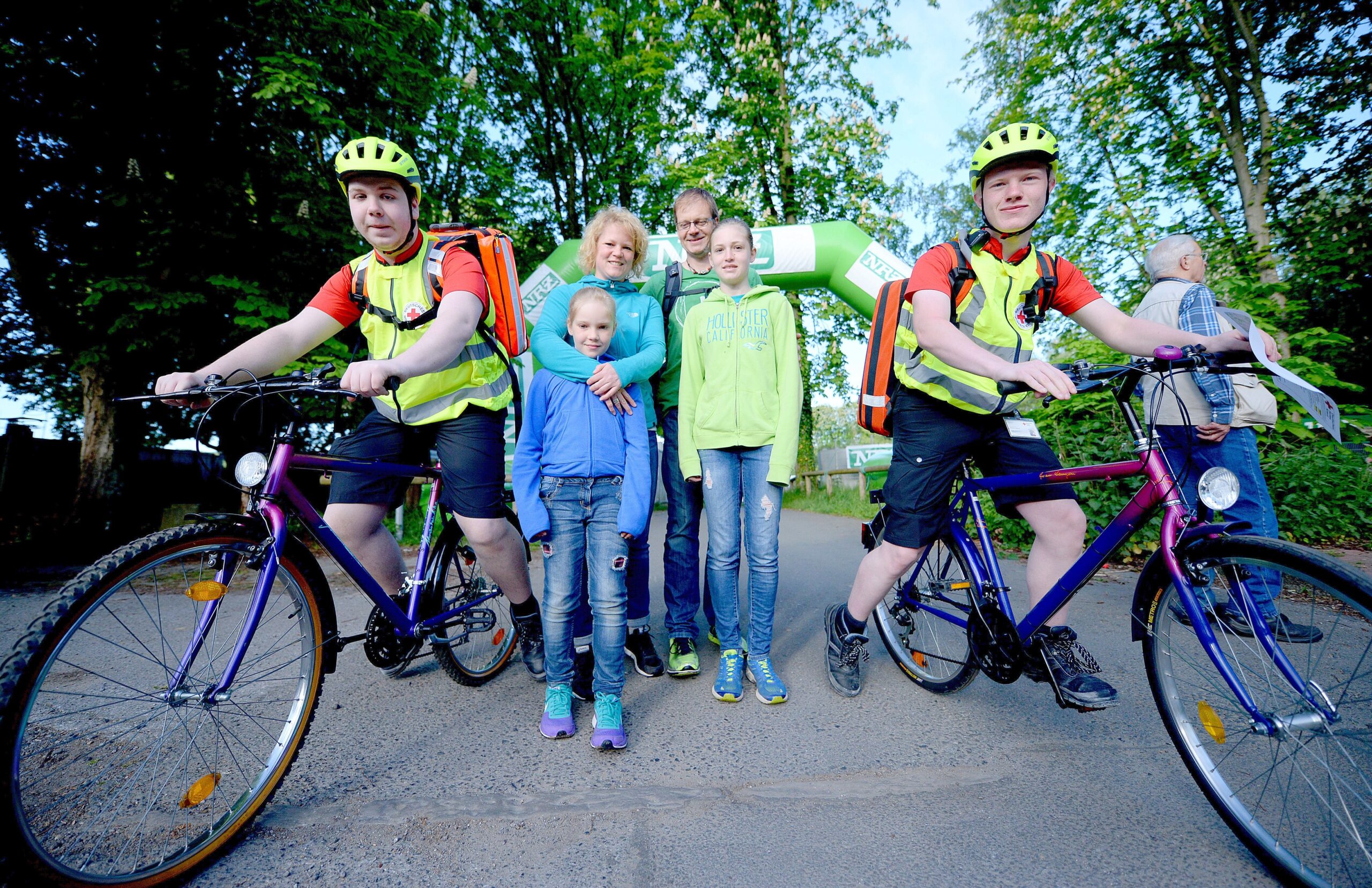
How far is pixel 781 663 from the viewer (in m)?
3.13

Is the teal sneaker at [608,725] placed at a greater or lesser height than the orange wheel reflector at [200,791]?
lesser

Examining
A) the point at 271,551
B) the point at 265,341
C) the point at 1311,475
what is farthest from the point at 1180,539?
the point at 1311,475

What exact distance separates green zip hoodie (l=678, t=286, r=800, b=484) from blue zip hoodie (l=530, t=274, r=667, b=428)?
173mm

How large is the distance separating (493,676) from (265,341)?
1.82 meters

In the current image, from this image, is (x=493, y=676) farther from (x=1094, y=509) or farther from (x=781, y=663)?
(x=1094, y=509)

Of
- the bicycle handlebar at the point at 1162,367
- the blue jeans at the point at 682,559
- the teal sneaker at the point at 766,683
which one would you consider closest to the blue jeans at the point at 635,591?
the blue jeans at the point at 682,559

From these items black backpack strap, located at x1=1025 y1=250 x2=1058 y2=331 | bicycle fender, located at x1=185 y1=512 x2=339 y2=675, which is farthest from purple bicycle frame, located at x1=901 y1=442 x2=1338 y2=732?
bicycle fender, located at x1=185 y1=512 x2=339 y2=675

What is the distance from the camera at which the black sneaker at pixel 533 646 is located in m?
2.83

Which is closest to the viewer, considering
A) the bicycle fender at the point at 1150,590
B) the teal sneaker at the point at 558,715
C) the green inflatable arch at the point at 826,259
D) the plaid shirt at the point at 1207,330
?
the bicycle fender at the point at 1150,590

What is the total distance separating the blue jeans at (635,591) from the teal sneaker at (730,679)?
0.48 metres

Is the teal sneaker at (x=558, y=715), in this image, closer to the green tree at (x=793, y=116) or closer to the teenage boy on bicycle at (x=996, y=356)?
the teenage boy on bicycle at (x=996, y=356)

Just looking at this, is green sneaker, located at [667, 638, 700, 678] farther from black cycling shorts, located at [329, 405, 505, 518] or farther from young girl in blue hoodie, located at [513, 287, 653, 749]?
black cycling shorts, located at [329, 405, 505, 518]

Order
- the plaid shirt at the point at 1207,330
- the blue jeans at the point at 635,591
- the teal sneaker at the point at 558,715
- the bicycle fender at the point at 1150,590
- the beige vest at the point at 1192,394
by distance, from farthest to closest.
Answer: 1. the beige vest at the point at 1192,394
2. the plaid shirt at the point at 1207,330
3. the blue jeans at the point at 635,591
4. the teal sneaker at the point at 558,715
5. the bicycle fender at the point at 1150,590

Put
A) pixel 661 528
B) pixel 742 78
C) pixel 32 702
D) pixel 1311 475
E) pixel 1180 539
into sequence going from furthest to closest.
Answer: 1. pixel 742 78
2. pixel 661 528
3. pixel 1311 475
4. pixel 1180 539
5. pixel 32 702
